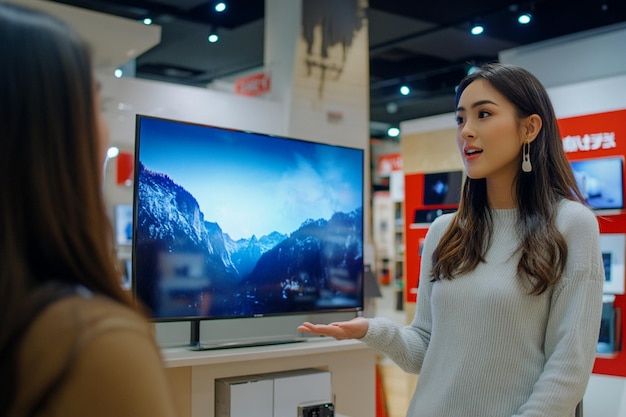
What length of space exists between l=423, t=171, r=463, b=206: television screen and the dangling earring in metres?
4.25

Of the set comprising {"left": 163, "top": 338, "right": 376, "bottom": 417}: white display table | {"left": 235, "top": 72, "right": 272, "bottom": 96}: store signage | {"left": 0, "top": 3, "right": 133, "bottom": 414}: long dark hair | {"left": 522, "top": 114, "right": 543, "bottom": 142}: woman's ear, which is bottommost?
{"left": 163, "top": 338, "right": 376, "bottom": 417}: white display table

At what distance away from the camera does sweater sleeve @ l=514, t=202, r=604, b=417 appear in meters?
1.58

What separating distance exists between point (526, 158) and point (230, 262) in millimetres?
1388

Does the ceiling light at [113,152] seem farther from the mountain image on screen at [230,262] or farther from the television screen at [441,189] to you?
the mountain image on screen at [230,262]

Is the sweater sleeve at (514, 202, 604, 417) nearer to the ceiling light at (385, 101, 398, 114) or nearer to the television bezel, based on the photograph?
the television bezel

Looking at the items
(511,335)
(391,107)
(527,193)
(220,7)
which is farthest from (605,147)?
(391,107)

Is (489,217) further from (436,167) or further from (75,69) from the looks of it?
(436,167)

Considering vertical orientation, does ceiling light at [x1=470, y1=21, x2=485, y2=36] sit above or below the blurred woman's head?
above

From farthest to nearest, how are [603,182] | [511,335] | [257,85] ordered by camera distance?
[257,85] < [603,182] < [511,335]

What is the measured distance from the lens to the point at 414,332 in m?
1.99

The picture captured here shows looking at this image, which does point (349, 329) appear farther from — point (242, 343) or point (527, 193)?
point (242, 343)

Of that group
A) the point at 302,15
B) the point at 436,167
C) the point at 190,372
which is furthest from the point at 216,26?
the point at 190,372

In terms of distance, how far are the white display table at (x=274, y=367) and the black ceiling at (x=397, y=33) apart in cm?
522

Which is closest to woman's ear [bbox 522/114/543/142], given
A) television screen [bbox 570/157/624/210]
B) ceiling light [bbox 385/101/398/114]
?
television screen [bbox 570/157/624/210]
